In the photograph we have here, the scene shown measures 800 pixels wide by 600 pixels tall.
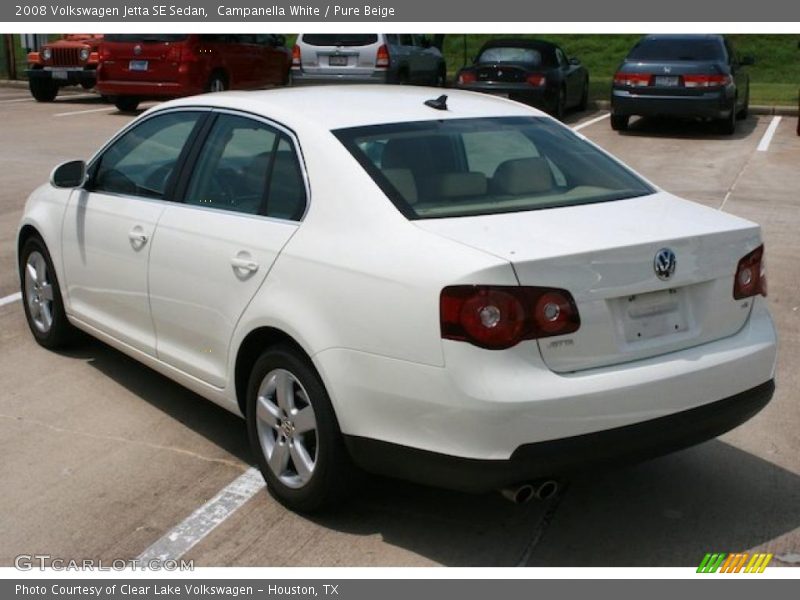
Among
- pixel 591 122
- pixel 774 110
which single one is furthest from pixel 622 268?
pixel 774 110

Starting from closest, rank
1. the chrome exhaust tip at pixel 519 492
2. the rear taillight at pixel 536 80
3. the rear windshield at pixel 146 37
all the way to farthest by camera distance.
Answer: the chrome exhaust tip at pixel 519 492 → the rear taillight at pixel 536 80 → the rear windshield at pixel 146 37

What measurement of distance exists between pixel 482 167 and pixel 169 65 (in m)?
14.5

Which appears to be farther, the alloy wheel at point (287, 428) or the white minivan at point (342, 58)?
the white minivan at point (342, 58)

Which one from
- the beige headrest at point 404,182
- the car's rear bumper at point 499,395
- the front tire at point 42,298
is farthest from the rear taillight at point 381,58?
the car's rear bumper at point 499,395

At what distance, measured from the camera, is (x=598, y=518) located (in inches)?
175

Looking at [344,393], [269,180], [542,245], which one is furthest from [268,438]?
[542,245]

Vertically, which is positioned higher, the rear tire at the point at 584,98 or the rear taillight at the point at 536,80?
the rear taillight at the point at 536,80

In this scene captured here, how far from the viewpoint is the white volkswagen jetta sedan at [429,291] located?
3.76m

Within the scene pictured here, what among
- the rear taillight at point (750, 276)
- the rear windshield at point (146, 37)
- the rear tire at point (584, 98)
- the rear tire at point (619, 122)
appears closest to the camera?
the rear taillight at point (750, 276)

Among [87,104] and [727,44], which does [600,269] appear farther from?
[87,104]

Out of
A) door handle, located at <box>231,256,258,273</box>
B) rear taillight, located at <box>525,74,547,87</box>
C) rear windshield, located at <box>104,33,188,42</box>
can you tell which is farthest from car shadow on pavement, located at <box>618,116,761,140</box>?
door handle, located at <box>231,256,258,273</box>

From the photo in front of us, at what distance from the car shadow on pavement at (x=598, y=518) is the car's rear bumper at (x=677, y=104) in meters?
12.2

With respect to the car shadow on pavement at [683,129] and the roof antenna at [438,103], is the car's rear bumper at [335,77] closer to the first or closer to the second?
the car shadow on pavement at [683,129]

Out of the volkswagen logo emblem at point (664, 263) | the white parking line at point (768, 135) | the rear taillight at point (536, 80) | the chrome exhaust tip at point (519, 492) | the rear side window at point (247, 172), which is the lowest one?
the white parking line at point (768, 135)
